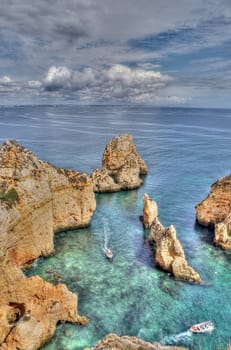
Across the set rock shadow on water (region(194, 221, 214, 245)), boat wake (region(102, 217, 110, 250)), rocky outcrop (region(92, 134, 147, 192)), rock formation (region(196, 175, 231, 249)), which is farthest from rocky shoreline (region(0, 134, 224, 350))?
rocky outcrop (region(92, 134, 147, 192))

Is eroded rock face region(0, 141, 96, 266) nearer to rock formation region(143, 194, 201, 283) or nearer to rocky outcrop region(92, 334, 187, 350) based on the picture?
rock formation region(143, 194, 201, 283)

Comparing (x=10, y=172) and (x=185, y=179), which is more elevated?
(x=10, y=172)

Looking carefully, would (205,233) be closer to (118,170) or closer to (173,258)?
(173,258)

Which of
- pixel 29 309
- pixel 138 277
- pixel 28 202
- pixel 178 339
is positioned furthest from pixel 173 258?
pixel 28 202

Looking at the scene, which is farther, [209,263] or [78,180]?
[78,180]

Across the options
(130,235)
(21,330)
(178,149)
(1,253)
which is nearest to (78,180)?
(130,235)

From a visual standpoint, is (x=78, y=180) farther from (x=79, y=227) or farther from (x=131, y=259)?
(x=131, y=259)
